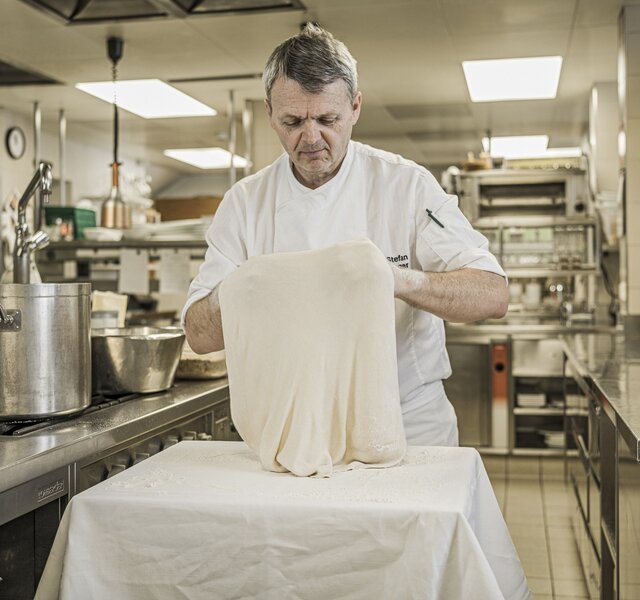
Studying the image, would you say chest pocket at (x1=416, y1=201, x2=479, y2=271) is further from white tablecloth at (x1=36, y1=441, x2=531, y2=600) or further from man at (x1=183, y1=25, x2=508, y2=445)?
white tablecloth at (x1=36, y1=441, x2=531, y2=600)

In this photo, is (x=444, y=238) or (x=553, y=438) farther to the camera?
(x=553, y=438)

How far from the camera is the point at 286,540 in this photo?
4.05 ft

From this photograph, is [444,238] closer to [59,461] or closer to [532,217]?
[59,461]

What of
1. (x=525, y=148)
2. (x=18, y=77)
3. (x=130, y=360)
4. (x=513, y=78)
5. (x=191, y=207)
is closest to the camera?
(x=130, y=360)

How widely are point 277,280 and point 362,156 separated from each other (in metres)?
0.49

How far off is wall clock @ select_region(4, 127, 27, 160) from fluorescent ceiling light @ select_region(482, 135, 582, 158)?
4.06 meters

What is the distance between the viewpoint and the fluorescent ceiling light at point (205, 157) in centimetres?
902

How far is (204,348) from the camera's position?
66.7 inches

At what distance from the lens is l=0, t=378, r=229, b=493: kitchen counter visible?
1577mm

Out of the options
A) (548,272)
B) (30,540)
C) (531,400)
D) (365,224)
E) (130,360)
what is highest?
(365,224)

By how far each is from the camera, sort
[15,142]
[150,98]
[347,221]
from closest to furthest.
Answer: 1. [347,221]
2. [150,98]
3. [15,142]

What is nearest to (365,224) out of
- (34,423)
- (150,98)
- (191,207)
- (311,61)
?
(311,61)

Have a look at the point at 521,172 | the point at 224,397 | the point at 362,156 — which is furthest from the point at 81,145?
the point at 362,156

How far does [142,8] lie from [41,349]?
7.52ft
